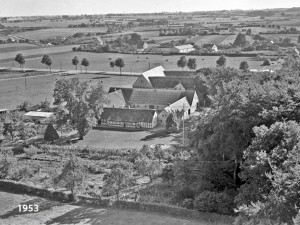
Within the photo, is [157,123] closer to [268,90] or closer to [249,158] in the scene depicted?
[268,90]

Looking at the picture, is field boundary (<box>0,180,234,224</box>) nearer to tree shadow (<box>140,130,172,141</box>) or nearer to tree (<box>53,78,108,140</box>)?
tree (<box>53,78,108,140</box>)

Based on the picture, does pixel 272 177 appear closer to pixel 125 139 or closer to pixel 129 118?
pixel 125 139

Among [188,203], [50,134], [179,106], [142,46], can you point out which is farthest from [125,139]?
[142,46]

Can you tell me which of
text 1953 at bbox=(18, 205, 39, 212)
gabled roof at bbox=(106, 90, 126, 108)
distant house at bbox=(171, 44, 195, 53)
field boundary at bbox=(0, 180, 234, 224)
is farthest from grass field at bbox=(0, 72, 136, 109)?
text 1953 at bbox=(18, 205, 39, 212)

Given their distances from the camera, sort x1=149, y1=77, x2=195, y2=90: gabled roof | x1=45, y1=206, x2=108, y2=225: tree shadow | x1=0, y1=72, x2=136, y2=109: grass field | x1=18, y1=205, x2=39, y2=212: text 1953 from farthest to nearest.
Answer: x1=0, y1=72, x2=136, y2=109: grass field < x1=149, y1=77, x2=195, y2=90: gabled roof < x1=18, y1=205, x2=39, y2=212: text 1953 < x1=45, y1=206, x2=108, y2=225: tree shadow

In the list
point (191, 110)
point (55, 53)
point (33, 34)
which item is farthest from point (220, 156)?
point (33, 34)
